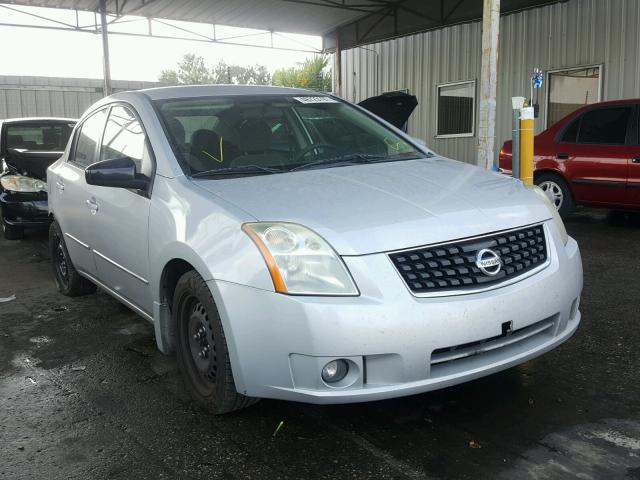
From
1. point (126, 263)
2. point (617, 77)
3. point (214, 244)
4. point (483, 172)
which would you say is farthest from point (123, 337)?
point (617, 77)

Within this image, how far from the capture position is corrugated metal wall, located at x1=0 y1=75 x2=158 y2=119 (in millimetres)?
20141

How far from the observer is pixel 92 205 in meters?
4.02

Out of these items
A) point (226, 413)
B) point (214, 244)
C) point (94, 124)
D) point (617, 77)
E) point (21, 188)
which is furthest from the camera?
point (617, 77)

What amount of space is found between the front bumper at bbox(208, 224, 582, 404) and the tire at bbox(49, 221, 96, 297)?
9.03 ft

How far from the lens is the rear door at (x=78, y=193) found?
4254mm

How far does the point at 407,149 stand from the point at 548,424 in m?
1.84

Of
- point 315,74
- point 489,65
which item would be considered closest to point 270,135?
point 489,65

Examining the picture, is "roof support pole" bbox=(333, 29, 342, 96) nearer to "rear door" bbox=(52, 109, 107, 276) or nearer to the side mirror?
"rear door" bbox=(52, 109, 107, 276)

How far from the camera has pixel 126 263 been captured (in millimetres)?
3592

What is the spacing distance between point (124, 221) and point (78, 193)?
0.96 m

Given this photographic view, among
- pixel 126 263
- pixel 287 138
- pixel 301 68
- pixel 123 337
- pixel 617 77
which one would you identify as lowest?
pixel 123 337

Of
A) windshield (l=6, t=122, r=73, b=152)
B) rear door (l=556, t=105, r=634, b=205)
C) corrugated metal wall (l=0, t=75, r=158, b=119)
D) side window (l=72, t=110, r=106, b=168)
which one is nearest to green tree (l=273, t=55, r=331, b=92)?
corrugated metal wall (l=0, t=75, r=158, b=119)

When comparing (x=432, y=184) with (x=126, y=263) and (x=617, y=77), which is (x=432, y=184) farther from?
(x=617, y=77)

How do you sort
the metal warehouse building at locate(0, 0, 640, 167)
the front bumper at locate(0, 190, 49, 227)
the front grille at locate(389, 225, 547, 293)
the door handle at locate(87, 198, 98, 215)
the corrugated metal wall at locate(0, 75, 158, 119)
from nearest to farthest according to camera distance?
the front grille at locate(389, 225, 547, 293), the door handle at locate(87, 198, 98, 215), the front bumper at locate(0, 190, 49, 227), the metal warehouse building at locate(0, 0, 640, 167), the corrugated metal wall at locate(0, 75, 158, 119)
